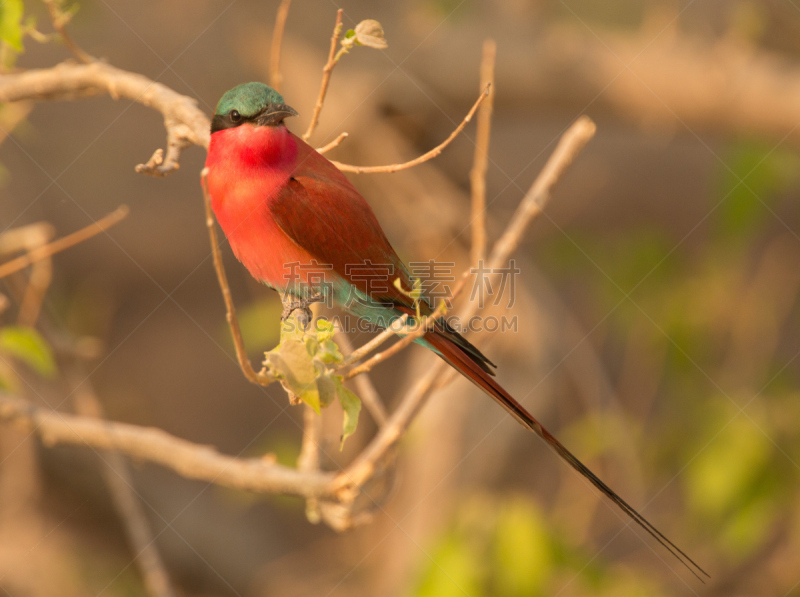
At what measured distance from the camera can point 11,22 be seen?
1377 mm

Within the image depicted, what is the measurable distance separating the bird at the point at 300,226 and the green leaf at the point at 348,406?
0.50m

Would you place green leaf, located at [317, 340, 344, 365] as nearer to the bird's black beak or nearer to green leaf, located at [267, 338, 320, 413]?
green leaf, located at [267, 338, 320, 413]

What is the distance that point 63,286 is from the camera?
4.37m

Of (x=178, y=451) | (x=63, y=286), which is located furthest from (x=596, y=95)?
(x=63, y=286)

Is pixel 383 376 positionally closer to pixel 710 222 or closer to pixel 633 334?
pixel 633 334

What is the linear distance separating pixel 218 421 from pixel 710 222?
3.66m

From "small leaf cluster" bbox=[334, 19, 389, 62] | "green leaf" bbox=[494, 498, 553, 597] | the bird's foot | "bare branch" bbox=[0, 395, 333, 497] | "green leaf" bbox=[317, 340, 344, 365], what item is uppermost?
"small leaf cluster" bbox=[334, 19, 389, 62]

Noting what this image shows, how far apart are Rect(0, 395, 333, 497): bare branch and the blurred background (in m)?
0.36

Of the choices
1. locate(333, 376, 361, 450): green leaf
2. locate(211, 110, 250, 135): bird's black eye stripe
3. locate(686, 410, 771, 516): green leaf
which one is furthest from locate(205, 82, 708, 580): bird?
locate(686, 410, 771, 516): green leaf

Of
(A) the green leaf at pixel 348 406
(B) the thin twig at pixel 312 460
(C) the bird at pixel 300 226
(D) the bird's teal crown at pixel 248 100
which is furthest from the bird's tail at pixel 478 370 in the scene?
(D) the bird's teal crown at pixel 248 100

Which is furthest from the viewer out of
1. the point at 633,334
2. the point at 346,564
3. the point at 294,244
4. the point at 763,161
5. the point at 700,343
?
the point at 346,564

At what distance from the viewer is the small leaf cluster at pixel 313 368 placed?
992mm

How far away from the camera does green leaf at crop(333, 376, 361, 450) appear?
3.47 feet

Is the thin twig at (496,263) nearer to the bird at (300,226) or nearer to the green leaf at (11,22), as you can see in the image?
the bird at (300,226)
